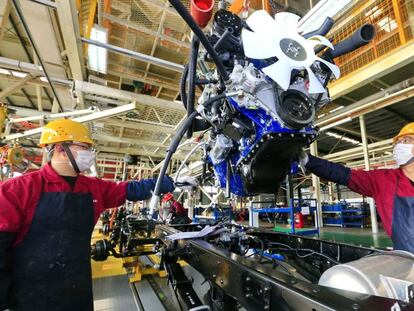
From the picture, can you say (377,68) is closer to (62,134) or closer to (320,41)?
(320,41)

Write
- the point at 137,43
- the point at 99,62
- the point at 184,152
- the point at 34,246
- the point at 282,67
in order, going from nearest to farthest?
the point at 282,67 < the point at 34,246 < the point at 99,62 < the point at 137,43 < the point at 184,152

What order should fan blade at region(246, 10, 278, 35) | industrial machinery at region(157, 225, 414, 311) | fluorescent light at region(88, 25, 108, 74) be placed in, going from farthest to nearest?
fluorescent light at region(88, 25, 108, 74) < fan blade at region(246, 10, 278, 35) < industrial machinery at region(157, 225, 414, 311)

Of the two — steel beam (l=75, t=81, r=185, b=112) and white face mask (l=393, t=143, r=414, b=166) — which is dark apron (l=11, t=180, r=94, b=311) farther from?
steel beam (l=75, t=81, r=185, b=112)

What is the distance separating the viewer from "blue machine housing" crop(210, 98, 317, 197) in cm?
121

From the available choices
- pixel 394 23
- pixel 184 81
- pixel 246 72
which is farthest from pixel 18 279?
pixel 394 23

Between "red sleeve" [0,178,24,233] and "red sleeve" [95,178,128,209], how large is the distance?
582 mm

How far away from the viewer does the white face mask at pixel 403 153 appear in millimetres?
1782

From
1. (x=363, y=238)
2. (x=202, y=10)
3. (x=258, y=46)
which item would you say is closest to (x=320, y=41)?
(x=258, y=46)

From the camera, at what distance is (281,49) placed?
119cm

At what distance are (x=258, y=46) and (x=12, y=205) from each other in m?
1.66

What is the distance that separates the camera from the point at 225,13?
134 cm

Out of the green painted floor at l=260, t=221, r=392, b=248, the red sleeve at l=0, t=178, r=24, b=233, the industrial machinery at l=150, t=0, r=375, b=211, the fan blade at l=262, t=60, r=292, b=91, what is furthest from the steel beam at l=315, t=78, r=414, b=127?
the red sleeve at l=0, t=178, r=24, b=233

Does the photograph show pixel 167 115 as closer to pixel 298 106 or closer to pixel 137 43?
pixel 137 43

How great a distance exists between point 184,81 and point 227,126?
1.55ft
